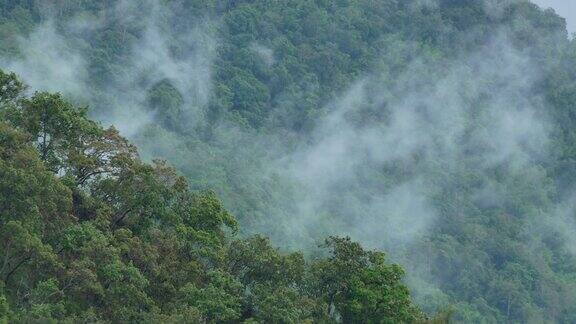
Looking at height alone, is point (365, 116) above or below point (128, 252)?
above

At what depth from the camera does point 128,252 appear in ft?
91.5

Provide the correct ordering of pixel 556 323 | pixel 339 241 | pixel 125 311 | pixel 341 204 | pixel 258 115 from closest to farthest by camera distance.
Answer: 1. pixel 125 311
2. pixel 339 241
3. pixel 556 323
4. pixel 341 204
5. pixel 258 115

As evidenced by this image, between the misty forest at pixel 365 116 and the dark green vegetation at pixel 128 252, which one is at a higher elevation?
the misty forest at pixel 365 116

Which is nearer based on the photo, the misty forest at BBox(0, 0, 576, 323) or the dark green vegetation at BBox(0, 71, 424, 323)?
the dark green vegetation at BBox(0, 71, 424, 323)

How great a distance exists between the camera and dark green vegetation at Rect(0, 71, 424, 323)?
26375mm

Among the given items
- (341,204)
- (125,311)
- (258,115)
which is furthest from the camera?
(258,115)

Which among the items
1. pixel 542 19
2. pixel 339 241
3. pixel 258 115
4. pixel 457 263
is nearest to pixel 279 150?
pixel 258 115

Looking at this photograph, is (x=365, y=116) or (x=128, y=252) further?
(x=365, y=116)

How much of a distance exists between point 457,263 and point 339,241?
48.4 m

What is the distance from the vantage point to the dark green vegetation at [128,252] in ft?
86.5

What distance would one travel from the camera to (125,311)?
87.1 feet

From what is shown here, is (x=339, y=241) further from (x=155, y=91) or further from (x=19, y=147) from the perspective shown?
(x=155, y=91)

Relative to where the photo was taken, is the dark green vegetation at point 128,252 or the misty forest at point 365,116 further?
the misty forest at point 365,116

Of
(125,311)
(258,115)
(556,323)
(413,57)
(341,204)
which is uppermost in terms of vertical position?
(413,57)
